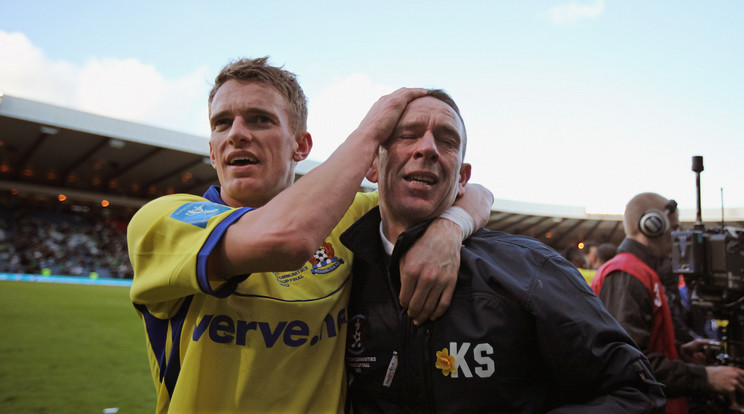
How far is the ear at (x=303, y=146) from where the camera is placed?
7.43 ft

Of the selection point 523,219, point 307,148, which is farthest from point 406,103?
point 523,219

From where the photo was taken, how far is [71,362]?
19.5ft

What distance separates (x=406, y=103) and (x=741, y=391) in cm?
302

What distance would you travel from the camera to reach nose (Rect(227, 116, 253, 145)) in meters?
1.84

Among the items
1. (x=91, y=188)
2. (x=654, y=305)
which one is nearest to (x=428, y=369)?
(x=654, y=305)

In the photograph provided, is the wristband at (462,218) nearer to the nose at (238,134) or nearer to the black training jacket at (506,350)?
the black training jacket at (506,350)

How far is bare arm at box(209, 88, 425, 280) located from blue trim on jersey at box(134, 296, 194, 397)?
0.35m

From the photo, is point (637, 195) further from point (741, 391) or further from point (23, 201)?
point (23, 201)

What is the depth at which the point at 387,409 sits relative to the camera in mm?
1703

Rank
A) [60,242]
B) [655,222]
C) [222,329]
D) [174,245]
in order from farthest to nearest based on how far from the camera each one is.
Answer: [60,242] < [655,222] < [222,329] < [174,245]

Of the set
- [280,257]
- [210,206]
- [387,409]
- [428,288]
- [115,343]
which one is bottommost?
[115,343]

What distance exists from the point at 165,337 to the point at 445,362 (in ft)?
3.37

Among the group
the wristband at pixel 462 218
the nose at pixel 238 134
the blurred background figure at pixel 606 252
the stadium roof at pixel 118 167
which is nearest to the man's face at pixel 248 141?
the nose at pixel 238 134

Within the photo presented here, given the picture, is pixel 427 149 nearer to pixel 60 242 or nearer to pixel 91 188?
pixel 60 242
